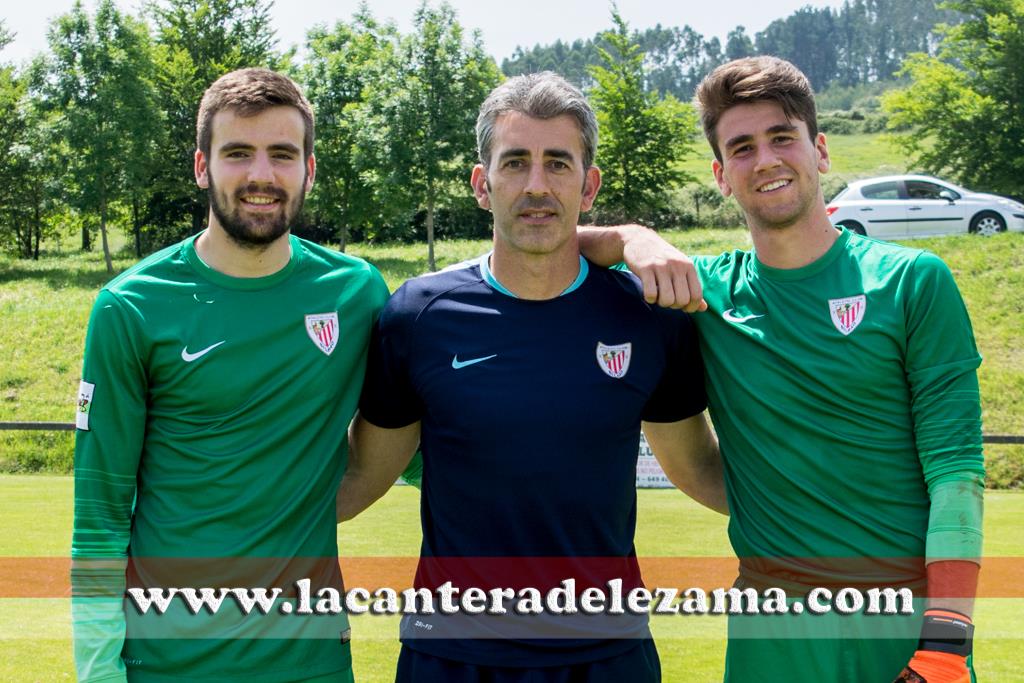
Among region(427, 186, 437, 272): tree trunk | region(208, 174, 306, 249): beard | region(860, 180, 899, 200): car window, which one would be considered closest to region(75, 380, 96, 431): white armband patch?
region(208, 174, 306, 249): beard

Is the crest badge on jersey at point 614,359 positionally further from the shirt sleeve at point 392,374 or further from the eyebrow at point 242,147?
the eyebrow at point 242,147

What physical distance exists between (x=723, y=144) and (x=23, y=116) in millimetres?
44260

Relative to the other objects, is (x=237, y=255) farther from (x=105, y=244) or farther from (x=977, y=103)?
(x=977, y=103)

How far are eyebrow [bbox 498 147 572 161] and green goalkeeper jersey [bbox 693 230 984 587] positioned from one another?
0.84 metres

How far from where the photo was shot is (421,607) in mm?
3320

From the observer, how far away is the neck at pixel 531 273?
347 cm

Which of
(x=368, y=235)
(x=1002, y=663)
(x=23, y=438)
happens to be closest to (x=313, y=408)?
(x=1002, y=663)

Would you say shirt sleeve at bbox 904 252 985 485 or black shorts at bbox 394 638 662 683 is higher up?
shirt sleeve at bbox 904 252 985 485

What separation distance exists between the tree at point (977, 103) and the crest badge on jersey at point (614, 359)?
40574mm

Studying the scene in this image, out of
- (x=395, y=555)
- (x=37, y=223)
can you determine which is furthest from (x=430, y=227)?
(x=395, y=555)

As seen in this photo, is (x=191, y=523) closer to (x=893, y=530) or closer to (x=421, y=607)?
(x=421, y=607)

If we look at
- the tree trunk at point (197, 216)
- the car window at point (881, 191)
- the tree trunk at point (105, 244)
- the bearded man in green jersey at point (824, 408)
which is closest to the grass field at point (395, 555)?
the bearded man in green jersey at point (824, 408)

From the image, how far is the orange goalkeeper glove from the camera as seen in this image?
9.31 feet

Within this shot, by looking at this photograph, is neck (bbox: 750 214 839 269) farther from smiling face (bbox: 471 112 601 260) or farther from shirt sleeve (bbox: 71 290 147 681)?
shirt sleeve (bbox: 71 290 147 681)
